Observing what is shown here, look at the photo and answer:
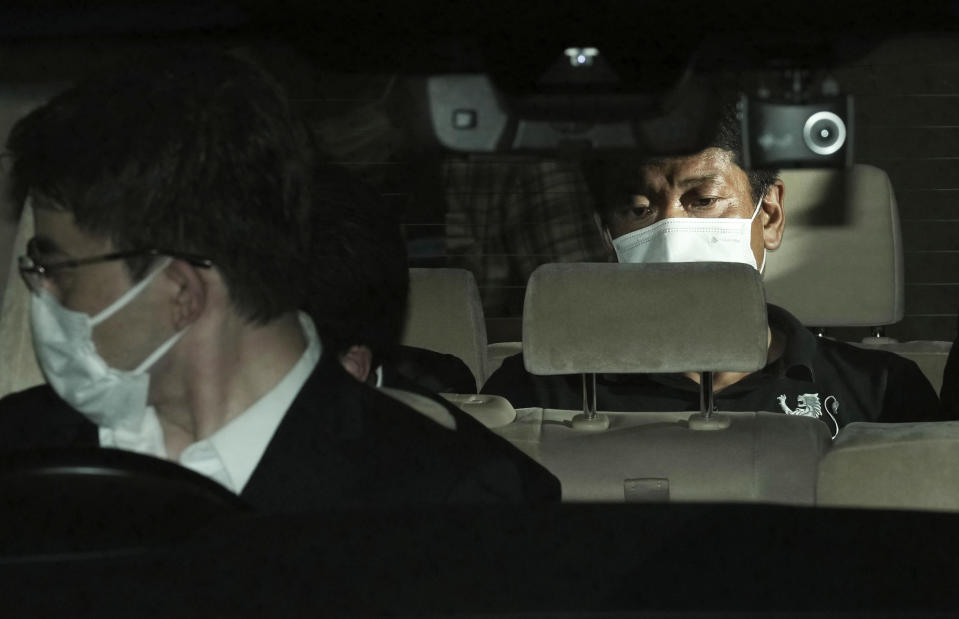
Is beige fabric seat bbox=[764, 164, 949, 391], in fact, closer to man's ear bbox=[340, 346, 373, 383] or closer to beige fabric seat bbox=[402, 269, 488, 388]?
beige fabric seat bbox=[402, 269, 488, 388]

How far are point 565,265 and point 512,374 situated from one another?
1.02 metres

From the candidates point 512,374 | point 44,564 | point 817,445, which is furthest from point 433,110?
point 44,564

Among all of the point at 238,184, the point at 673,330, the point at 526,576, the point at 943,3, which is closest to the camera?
the point at 526,576

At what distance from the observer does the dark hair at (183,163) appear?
2.33 meters

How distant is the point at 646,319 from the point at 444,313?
90 centimetres

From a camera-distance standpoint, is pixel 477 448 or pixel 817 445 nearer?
pixel 477 448

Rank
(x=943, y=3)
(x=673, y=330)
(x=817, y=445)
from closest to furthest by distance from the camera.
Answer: (x=943, y=3) → (x=673, y=330) → (x=817, y=445)

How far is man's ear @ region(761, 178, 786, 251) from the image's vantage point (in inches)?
175

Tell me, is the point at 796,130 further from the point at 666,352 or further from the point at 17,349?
the point at 17,349

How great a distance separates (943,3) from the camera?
2969 mm

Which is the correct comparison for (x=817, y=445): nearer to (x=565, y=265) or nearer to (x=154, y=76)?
(x=565, y=265)

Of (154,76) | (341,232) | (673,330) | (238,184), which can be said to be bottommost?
(673,330)

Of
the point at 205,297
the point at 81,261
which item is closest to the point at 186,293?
the point at 205,297

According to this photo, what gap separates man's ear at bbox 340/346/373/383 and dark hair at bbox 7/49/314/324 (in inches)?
25.3
